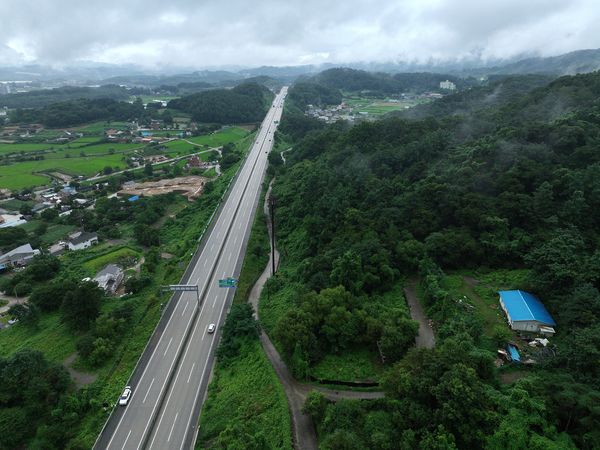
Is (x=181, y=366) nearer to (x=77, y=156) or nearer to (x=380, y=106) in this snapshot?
(x=77, y=156)

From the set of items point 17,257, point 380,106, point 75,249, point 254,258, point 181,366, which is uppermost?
point 380,106

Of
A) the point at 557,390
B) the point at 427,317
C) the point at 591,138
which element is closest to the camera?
the point at 557,390

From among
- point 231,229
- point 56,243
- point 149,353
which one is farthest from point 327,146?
point 149,353

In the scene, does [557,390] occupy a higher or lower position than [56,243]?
higher

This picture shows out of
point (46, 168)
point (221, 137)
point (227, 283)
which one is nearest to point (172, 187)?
point (46, 168)

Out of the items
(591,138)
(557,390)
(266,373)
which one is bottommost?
(266,373)

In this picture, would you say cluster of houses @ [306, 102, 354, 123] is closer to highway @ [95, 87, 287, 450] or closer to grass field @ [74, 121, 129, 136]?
grass field @ [74, 121, 129, 136]

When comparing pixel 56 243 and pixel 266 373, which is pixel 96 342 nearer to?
pixel 266 373
